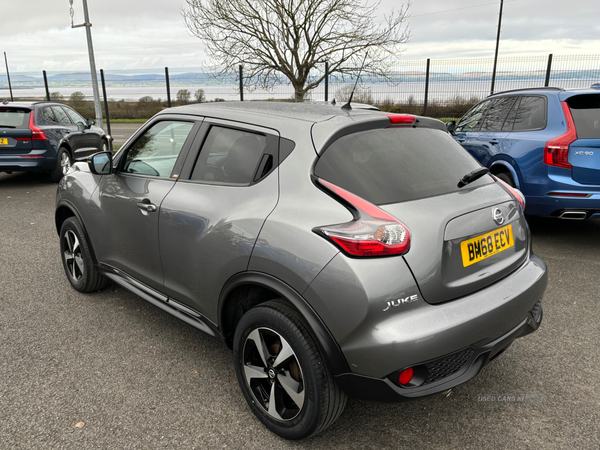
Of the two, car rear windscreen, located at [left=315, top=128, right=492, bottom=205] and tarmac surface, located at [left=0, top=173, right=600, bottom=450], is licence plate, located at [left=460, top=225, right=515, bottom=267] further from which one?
tarmac surface, located at [left=0, top=173, right=600, bottom=450]

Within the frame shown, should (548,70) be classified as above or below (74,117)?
above

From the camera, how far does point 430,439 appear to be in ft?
7.88

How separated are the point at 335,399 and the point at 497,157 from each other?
15.0 feet

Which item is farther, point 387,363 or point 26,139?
point 26,139

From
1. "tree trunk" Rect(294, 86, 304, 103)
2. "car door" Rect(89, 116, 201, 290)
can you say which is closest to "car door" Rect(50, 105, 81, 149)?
"car door" Rect(89, 116, 201, 290)

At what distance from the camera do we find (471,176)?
8.48 feet

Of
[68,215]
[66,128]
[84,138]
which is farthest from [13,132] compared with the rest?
[68,215]

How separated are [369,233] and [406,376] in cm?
64

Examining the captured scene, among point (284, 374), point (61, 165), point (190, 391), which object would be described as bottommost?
point (190, 391)

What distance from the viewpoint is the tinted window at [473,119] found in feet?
22.0

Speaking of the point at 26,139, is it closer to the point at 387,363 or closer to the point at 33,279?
the point at 33,279

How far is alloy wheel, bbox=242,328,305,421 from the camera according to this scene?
7.45 ft

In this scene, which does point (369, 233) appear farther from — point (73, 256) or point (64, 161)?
point (64, 161)

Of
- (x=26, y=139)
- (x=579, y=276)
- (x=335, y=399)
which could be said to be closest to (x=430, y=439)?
(x=335, y=399)
